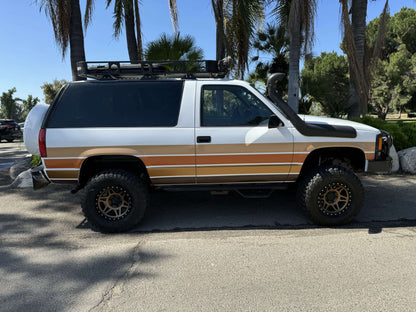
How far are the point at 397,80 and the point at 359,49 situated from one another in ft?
98.7

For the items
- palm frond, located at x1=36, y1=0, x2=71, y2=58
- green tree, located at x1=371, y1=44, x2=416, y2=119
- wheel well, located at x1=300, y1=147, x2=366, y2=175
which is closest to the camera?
wheel well, located at x1=300, y1=147, x2=366, y2=175

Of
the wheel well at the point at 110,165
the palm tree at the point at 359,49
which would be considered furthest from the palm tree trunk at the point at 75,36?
the palm tree at the point at 359,49

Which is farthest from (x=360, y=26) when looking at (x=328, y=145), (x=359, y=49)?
(x=328, y=145)

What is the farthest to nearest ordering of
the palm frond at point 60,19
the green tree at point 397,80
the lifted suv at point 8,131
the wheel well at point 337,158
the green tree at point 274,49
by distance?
the green tree at point 397,80
the lifted suv at point 8,131
the green tree at point 274,49
the palm frond at point 60,19
the wheel well at point 337,158

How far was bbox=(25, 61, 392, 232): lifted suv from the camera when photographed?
3729mm

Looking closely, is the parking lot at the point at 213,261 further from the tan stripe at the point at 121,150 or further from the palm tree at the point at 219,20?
the palm tree at the point at 219,20

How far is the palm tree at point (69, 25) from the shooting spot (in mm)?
7039

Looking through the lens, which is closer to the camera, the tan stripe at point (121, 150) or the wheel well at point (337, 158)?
the tan stripe at point (121, 150)

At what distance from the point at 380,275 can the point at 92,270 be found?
9.06 feet

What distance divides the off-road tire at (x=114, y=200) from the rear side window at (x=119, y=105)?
0.68 meters

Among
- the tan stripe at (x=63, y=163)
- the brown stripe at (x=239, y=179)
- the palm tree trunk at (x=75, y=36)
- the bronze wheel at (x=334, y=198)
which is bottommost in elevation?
the bronze wheel at (x=334, y=198)

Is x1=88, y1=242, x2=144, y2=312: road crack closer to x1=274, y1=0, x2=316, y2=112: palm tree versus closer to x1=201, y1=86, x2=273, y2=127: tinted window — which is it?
x1=201, y1=86, x2=273, y2=127: tinted window

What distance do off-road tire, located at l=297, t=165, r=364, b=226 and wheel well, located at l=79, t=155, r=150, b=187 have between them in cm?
215

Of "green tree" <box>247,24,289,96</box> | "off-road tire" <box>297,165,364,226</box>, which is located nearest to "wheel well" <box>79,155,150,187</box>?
"off-road tire" <box>297,165,364,226</box>
